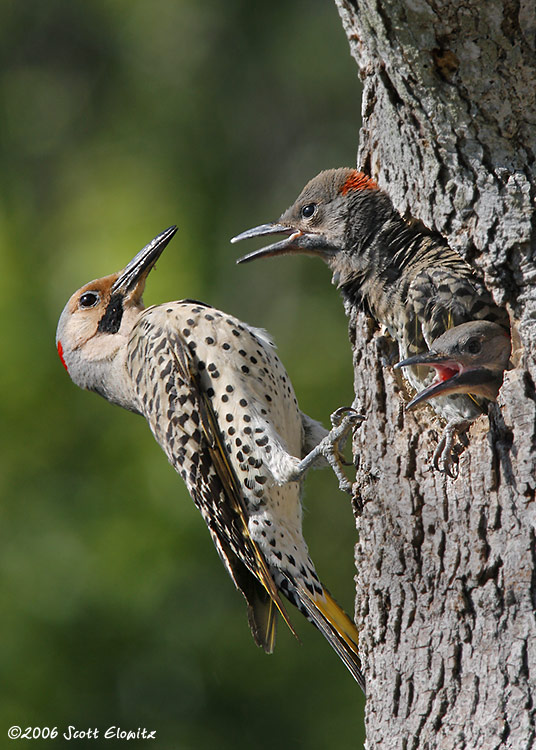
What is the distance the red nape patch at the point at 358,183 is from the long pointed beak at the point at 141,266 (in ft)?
4.34

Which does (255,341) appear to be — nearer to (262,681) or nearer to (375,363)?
(375,363)

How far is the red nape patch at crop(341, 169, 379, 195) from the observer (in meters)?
2.78

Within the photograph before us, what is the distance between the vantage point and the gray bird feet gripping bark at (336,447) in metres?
2.88

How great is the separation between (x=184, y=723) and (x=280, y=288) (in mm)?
2988

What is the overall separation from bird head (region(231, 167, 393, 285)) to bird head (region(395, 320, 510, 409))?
0.53 metres

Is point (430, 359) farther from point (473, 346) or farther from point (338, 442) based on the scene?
point (338, 442)

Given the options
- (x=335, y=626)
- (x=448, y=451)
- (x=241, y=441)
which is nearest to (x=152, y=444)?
(x=241, y=441)

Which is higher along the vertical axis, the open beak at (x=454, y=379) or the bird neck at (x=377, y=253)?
the bird neck at (x=377, y=253)

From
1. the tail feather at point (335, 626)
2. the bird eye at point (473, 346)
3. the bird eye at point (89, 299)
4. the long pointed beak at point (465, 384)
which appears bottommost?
the tail feather at point (335, 626)

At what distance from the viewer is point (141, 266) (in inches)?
159

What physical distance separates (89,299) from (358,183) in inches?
69.1

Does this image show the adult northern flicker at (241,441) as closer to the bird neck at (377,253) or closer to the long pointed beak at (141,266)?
the long pointed beak at (141,266)

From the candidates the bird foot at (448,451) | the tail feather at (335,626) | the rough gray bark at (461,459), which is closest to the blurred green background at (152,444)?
the tail feather at (335,626)

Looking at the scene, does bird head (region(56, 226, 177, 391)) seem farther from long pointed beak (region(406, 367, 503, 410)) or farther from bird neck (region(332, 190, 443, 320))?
long pointed beak (region(406, 367, 503, 410))
